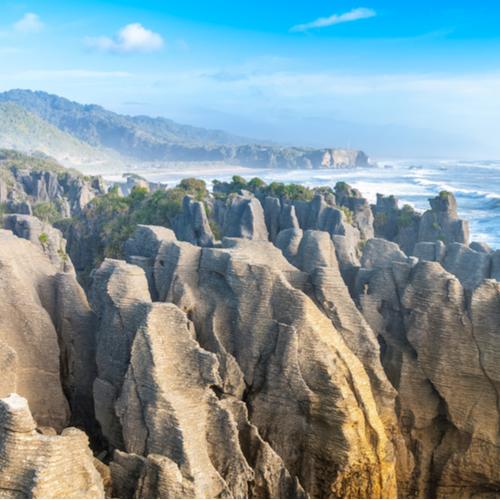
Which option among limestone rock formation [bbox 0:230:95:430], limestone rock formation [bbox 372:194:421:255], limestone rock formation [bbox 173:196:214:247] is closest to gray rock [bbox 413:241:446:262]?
limestone rock formation [bbox 173:196:214:247]

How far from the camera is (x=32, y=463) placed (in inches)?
299

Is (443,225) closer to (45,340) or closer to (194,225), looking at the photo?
(194,225)

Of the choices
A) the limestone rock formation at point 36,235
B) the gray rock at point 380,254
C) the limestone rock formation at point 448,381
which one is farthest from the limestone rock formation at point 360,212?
the limestone rock formation at point 448,381

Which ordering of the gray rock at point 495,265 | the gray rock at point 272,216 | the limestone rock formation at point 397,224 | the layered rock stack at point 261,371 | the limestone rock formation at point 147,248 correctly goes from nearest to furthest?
the layered rock stack at point 261,371 < the limestone rock formation at point 147,248 < the gray rock at point 495,265 < the gray rock at point 272,216 < the limestone rock formation at point 397,224

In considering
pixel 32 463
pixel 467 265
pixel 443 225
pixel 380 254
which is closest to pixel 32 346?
pixel 32 463

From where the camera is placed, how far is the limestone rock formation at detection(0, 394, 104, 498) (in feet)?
24.7

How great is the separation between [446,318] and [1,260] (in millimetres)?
9124

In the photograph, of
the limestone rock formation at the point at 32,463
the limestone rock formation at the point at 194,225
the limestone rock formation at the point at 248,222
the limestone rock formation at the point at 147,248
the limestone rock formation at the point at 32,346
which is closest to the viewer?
the limestone rock formation at the point at 32,463

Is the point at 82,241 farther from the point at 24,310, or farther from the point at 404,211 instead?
the point at 24,310

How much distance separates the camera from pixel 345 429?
11.0m

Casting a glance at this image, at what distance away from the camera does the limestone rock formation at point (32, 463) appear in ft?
24.7

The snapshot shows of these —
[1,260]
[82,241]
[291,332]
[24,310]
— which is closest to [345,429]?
[291,332]

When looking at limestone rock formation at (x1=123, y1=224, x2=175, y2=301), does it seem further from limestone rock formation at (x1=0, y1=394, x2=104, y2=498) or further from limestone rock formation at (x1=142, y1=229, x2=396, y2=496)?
limestone rock formation at (x1=0, y1=394, x2=104, y2=498)

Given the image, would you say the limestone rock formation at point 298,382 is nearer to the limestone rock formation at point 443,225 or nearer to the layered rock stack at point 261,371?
the layered rock stack at point 261,371
